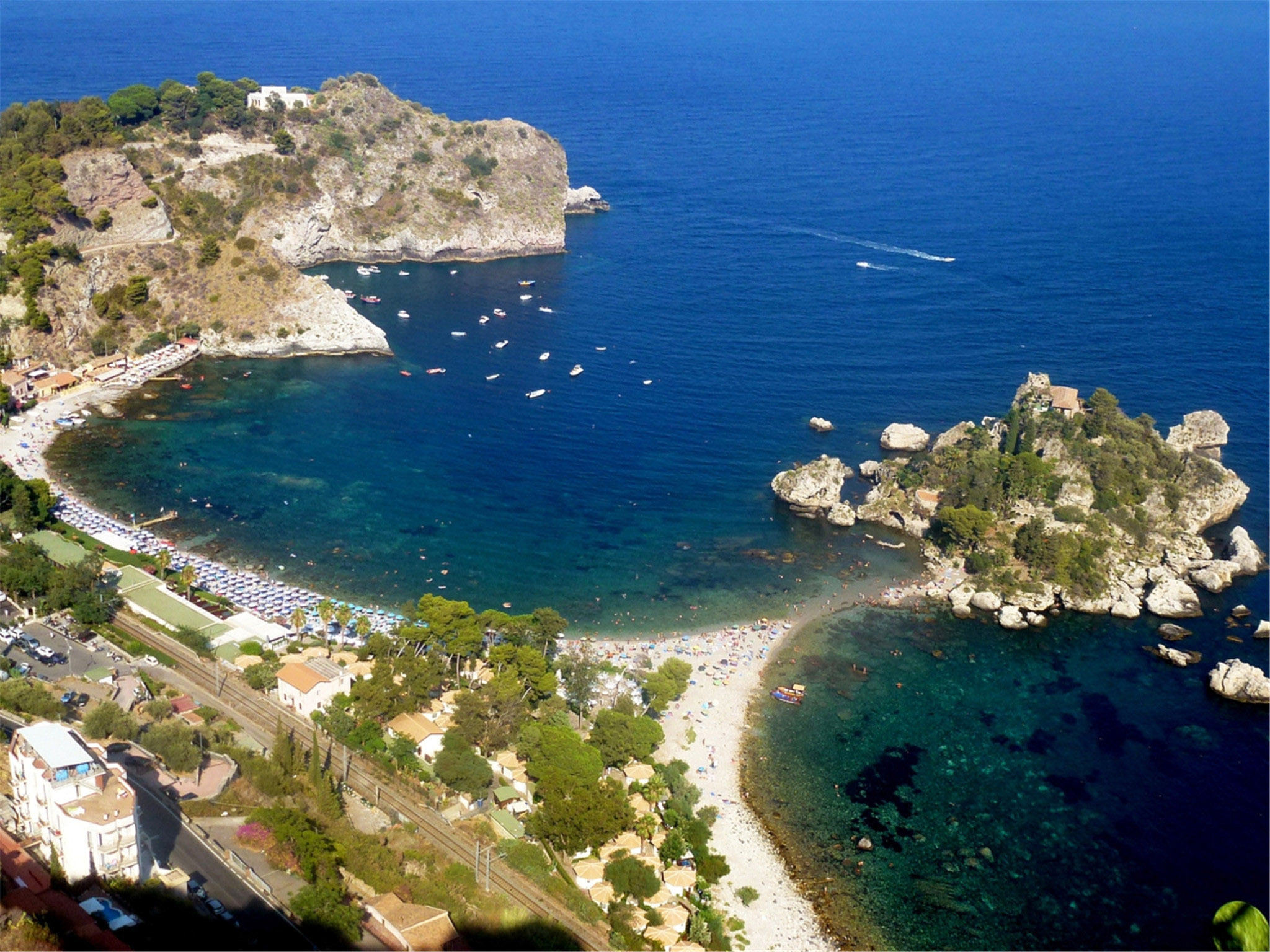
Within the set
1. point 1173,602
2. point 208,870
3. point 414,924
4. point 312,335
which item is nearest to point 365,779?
point 208,870

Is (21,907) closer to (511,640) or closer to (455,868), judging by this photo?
(455,868)

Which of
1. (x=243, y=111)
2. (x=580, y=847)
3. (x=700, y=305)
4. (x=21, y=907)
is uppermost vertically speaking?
(x=243, y=111)

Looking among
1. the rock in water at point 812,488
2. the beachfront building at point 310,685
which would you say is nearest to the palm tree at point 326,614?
the beachfront building at point 310,685

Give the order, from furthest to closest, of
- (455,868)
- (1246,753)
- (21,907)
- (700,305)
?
(700,305) → (1246,753) → (455,868) → (21,907)

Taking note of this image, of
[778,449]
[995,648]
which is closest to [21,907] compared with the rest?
[995,648]

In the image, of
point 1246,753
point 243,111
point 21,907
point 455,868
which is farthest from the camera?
point 243,111

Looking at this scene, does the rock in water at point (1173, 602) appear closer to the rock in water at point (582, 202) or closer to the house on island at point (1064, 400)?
the house on island at point (1064, 400)
